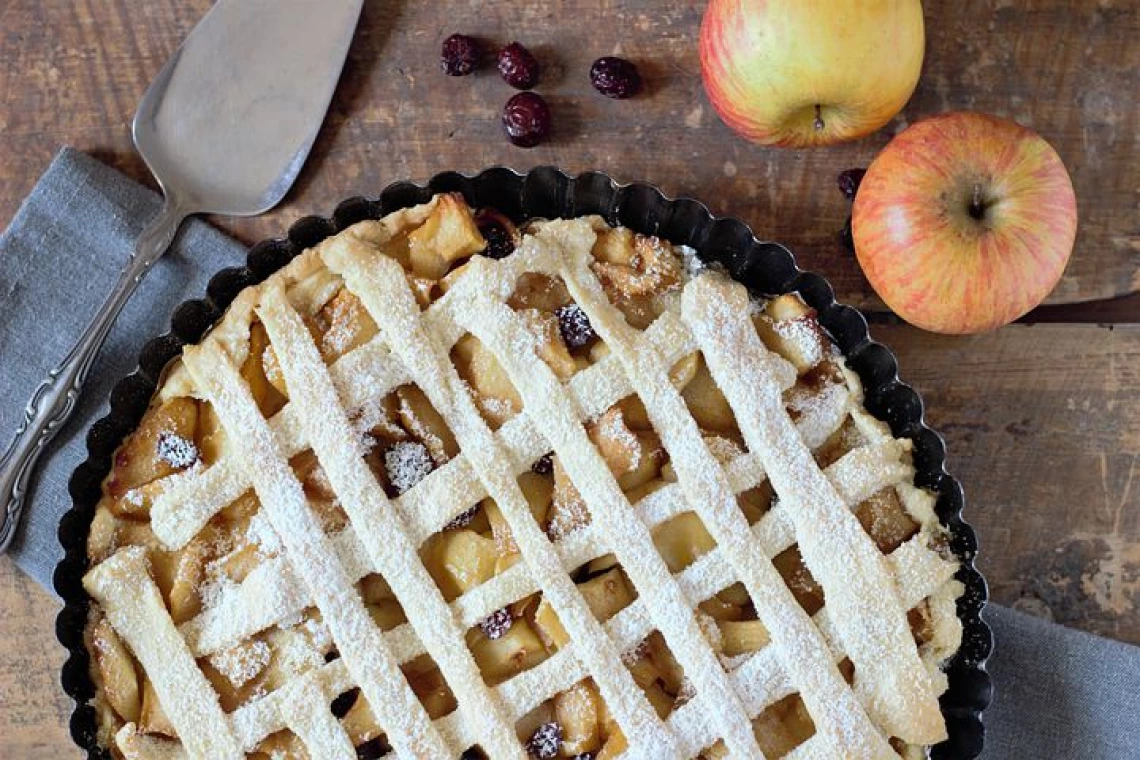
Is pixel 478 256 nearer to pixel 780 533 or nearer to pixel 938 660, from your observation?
pixel 780 533

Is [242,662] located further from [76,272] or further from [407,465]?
[76,272]

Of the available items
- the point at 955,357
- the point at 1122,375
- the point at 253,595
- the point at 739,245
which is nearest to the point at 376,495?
the point at 253,595

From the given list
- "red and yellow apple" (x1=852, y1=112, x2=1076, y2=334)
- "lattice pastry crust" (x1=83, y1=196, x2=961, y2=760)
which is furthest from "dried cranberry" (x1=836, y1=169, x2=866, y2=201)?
"lattice pastry crust" (x1=83, y1=196, x2=961, y2=760)

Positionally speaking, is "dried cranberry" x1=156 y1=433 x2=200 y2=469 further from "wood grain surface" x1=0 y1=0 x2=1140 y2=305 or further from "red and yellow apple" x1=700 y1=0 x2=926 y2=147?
"red and yellow apple" x1=700 y1=0 x2=926 y2=147

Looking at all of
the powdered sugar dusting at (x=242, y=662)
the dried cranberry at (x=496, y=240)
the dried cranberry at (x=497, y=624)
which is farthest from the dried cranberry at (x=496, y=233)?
the powdered sugar dusting at (x=242, y=662)

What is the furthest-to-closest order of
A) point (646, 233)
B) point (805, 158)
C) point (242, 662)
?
1. point (805, 158)
2. point (646, 233)
3. point (242, 662)

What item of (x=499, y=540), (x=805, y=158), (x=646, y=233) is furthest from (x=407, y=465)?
(x=805, y=158)
